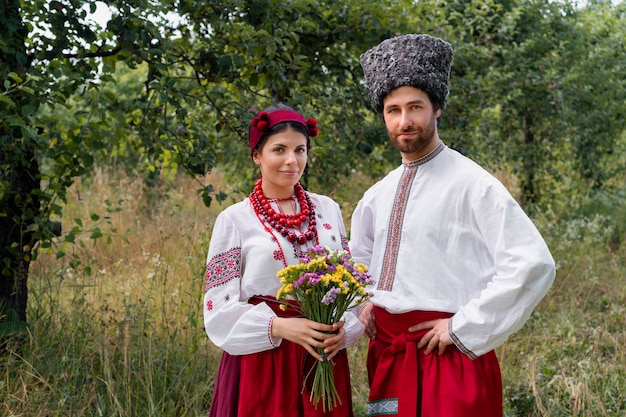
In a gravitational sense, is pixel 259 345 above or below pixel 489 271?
below

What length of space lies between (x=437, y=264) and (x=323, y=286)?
415mm

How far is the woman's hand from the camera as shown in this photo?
93.1 inches

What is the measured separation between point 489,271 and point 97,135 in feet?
6.58

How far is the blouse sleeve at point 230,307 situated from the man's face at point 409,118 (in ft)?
2.11

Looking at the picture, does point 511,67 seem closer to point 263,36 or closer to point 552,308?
point 552,308

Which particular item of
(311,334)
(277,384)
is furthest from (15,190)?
(311,334)

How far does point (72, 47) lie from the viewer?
12.2 ft

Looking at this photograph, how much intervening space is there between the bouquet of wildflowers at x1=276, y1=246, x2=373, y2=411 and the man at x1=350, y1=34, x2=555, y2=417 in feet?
0.73

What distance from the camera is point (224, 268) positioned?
255cm

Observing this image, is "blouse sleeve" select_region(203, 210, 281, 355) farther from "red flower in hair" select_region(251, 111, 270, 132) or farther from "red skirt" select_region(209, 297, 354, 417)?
"red flower in hair" select_region(251, 111, 270, 132)

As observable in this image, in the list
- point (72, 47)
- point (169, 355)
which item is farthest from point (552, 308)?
point (72, 47)

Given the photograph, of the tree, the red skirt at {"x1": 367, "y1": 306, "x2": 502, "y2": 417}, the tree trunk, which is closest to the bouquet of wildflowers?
the red skirt at {"x1": 367, "y1": 306, "x2": 502, "y2": 417}

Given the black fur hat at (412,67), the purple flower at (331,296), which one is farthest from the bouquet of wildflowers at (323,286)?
the black fur hat at (412,67)

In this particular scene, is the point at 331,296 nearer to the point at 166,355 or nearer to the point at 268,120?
the point at 268,120
